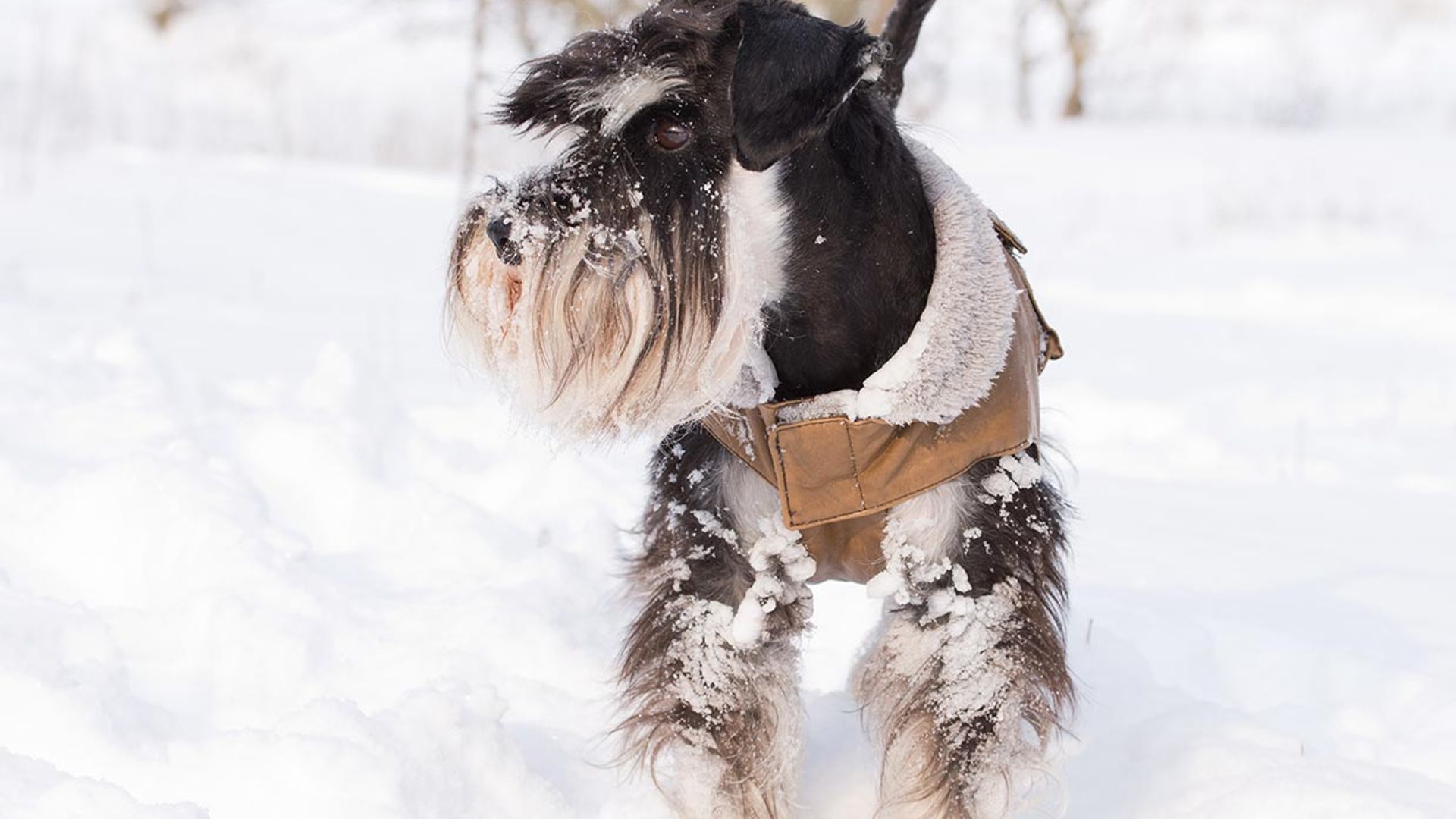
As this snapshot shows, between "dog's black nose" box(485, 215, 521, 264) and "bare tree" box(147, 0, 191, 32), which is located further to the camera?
"bare tree" box(147, 0, 191, 32)

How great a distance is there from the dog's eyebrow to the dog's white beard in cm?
15

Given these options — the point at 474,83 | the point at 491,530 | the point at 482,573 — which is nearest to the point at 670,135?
the point at 482,573

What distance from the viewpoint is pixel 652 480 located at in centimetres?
242

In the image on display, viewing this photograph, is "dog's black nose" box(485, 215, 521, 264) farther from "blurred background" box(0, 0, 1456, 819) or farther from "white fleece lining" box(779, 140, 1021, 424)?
"white fleece lining" box(779, 140, 1021, 424)

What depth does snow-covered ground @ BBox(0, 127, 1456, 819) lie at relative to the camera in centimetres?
217

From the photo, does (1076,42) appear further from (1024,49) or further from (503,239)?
(503,239)

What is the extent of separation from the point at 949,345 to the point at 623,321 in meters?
0.49

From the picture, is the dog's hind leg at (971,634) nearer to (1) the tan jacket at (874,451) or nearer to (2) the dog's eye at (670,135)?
(1) the tan jacket at (874,451)

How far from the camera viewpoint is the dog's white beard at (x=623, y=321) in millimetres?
1977

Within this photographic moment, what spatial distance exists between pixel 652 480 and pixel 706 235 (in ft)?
2.00

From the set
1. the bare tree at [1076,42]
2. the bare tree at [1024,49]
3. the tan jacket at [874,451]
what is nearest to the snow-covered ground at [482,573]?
the tan jacket at [874,451]

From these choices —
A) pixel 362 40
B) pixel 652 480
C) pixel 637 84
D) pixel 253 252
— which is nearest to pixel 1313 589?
pixel 652 480

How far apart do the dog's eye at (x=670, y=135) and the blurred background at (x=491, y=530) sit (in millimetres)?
302

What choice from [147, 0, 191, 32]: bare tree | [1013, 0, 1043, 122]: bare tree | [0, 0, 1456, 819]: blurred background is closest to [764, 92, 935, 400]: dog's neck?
[0, 0, 1456, 819]: blurred background
